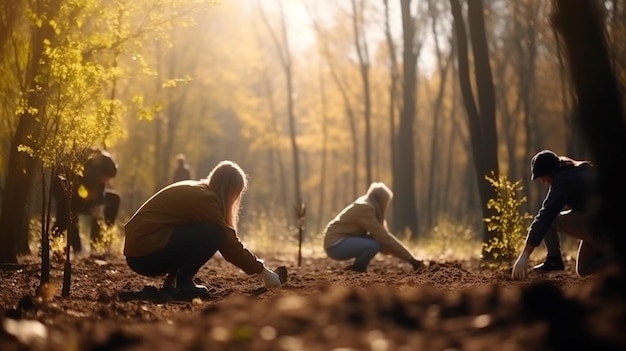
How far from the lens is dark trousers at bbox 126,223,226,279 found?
740 cm

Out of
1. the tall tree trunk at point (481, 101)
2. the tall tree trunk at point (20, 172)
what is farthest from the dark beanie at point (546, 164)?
the tall tree trunk at point (20, 172)

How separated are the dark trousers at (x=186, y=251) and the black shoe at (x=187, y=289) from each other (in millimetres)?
35

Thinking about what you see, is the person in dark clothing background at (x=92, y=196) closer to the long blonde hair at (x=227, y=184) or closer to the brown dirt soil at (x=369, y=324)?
the long blonde hair at (x=227, y=184)

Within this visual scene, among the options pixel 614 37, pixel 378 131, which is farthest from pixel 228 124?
pixel 614 37

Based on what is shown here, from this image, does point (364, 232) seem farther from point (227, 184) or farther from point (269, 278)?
point (227, 184)

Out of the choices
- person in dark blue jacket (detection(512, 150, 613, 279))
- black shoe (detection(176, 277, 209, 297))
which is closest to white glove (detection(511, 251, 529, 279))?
person in dark blue jacket (detection(512, 150, 613, 279))

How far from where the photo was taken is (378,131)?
41656mm

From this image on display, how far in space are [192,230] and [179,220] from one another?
0.17 m

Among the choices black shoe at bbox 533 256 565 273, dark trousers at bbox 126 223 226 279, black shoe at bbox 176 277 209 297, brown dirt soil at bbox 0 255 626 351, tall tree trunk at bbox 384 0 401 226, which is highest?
tall tree trunk at bbox 384 0 401 226

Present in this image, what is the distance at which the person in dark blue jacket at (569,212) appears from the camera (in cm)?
758

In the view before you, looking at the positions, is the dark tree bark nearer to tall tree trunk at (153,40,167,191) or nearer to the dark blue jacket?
the dark blue jacket

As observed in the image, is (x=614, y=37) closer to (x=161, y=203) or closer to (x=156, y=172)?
(x=161, y=203)

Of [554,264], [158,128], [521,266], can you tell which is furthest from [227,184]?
[158,128]

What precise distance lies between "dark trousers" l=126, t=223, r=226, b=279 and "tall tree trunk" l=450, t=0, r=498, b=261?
670cm
